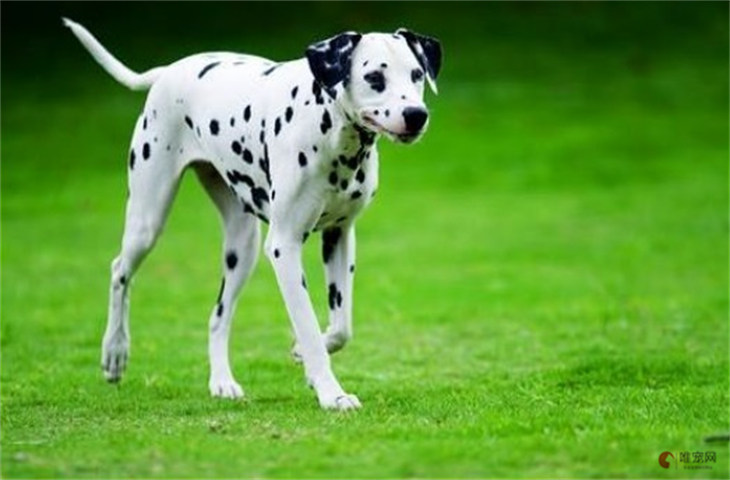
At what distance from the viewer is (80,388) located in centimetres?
1286

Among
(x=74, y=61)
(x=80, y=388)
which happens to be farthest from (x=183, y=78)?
(x=74, y=61)

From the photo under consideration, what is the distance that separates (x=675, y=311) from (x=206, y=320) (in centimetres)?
486

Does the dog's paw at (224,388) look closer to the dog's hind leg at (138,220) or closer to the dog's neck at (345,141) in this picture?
the dog's hind leg at (138,220)

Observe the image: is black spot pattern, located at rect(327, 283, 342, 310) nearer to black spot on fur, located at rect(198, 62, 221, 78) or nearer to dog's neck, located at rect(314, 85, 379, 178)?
→ dog's neck, located at rect(314, 85, 379, 178)

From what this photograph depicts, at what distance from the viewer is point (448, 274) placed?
886 inches

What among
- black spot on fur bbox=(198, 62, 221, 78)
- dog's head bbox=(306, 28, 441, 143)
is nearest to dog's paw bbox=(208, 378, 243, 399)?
black spot on fur bbox=(198, 62, 221, 78)

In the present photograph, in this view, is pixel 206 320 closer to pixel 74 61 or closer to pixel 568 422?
pixel 568 422

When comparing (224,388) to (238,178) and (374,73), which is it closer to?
(238,178)

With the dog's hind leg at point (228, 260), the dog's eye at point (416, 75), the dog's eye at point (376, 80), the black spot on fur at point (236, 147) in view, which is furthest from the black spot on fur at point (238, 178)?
the dog's eye at point (416, 75)

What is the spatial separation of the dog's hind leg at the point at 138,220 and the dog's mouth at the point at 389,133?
2318 millimetres

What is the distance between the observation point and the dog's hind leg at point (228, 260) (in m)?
12.2

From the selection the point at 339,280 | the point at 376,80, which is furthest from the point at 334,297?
the point at 376,80

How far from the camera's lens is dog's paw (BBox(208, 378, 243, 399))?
467 inches

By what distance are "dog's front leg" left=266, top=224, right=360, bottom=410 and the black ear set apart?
1.06 m
